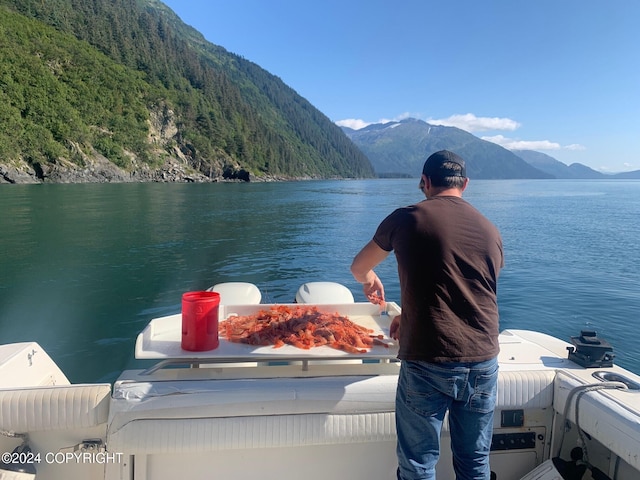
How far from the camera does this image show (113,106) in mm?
103375

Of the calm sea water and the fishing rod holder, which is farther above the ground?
the fishing rod holder

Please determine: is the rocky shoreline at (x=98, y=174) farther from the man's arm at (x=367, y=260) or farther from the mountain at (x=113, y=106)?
the man's arm at (x=367, y=260)

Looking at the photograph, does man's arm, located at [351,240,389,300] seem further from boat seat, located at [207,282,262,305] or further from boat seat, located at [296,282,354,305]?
boat seat, located at [296,282,354,305]

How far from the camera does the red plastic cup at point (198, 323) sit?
3295mm

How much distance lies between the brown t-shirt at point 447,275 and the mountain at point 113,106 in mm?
78249

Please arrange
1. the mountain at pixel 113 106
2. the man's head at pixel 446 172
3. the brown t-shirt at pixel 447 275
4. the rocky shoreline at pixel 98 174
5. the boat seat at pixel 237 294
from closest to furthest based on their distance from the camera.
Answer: the brown t-shirt at pixel 447 275, the man's head at pixel 446 172, the boat seat at pixel 237 294, the rocky shoreline at pixel 98 174, the mountain at pixel 113 106

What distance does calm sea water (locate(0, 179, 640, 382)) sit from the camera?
10742 millimetres

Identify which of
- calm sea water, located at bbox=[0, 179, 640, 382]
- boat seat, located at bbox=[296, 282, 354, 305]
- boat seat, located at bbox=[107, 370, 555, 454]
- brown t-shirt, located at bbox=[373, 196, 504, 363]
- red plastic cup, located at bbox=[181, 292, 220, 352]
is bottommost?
calm sea water, located at bbox=[0, 179, 640, 382]

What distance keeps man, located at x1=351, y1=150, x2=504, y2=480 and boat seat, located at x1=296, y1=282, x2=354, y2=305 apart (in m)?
4.73

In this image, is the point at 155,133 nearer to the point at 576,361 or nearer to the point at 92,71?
the point at 92,71

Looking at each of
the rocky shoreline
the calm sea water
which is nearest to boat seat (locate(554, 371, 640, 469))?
the calm sea water

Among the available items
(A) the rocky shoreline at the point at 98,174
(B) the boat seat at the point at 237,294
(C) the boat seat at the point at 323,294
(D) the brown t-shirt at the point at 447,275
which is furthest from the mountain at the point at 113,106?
(D) the brown t-shirt at the point at 447,275

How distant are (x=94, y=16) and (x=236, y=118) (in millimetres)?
50989

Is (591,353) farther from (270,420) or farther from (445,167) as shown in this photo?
(270,420)
